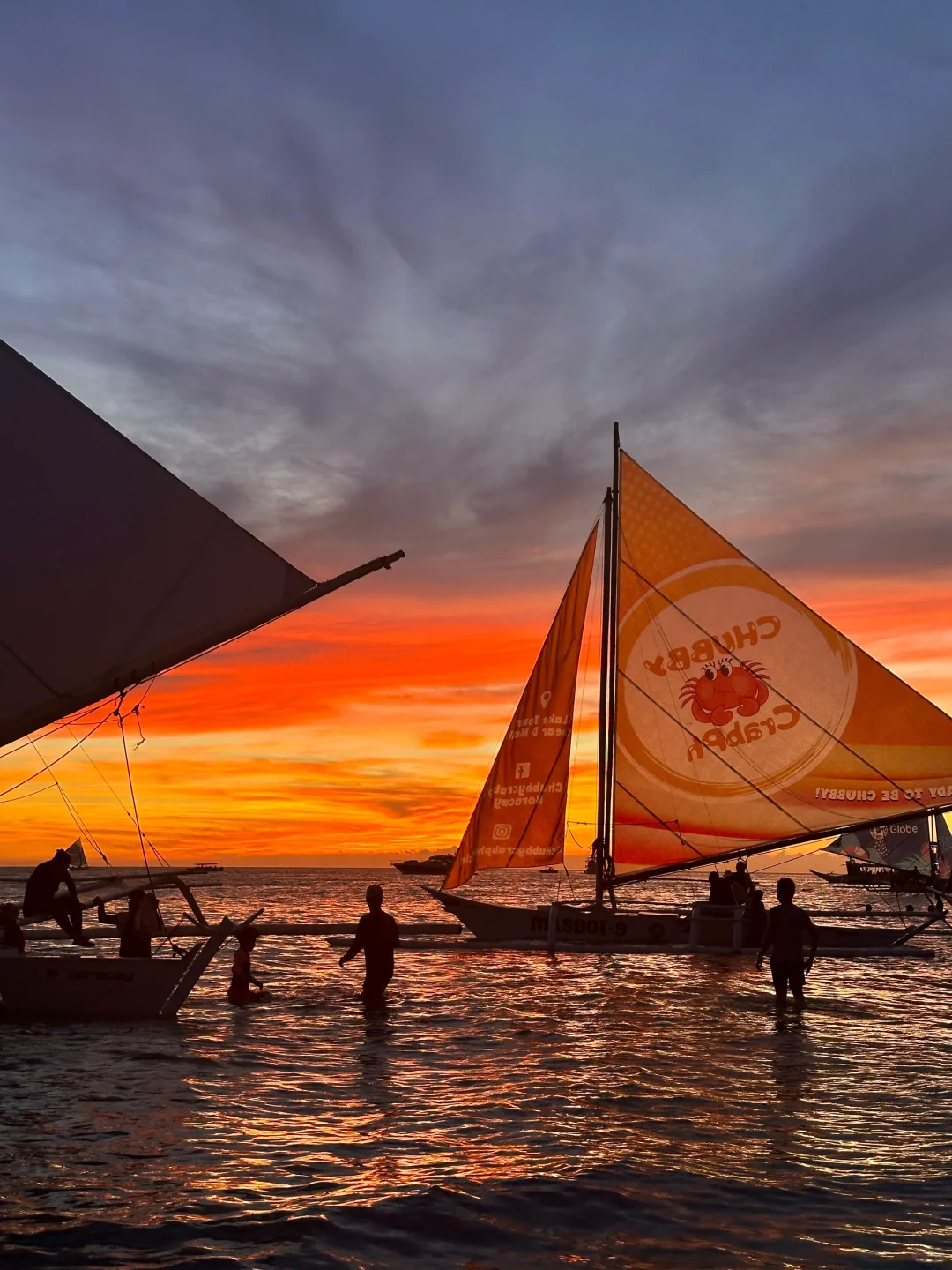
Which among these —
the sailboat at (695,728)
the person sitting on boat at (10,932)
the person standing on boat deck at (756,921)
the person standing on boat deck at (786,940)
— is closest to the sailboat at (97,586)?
the person sitting on boat at (10,932)

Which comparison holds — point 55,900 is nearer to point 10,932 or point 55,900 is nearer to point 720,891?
point 10,932

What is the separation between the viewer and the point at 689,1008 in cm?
2309

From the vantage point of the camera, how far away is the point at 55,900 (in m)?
20.4

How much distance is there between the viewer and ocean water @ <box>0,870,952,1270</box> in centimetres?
881

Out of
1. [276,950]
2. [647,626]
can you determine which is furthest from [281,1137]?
[276,950]

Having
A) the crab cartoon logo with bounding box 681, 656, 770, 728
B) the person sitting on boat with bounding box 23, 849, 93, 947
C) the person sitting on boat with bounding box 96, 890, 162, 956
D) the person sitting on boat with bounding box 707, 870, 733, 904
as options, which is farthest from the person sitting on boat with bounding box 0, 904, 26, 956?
the crab cartoon logo with bounding box 681, 656, 770, 728

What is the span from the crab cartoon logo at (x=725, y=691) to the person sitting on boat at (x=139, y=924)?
59.7ft

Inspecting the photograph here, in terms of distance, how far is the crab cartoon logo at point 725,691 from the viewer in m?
33.6

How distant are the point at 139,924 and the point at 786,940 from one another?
1189cm

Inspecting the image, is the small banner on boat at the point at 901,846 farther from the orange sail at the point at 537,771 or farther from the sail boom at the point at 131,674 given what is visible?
the sail boom at the point at 131,674

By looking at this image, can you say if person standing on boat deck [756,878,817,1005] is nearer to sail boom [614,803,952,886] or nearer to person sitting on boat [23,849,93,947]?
sail boom [614,803,952,886]

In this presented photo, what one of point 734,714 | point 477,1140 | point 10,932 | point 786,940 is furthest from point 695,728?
point 477,1140

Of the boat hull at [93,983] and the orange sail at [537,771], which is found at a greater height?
the orange sail at [537,771]

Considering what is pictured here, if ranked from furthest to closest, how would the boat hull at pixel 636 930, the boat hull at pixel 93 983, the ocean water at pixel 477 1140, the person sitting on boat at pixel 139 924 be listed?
the boat hull at pixel 636 930
the person sitting on boat at pixel 139 924
the boat hull at pixel 93 983
the ocean water at pixel 477 1140
